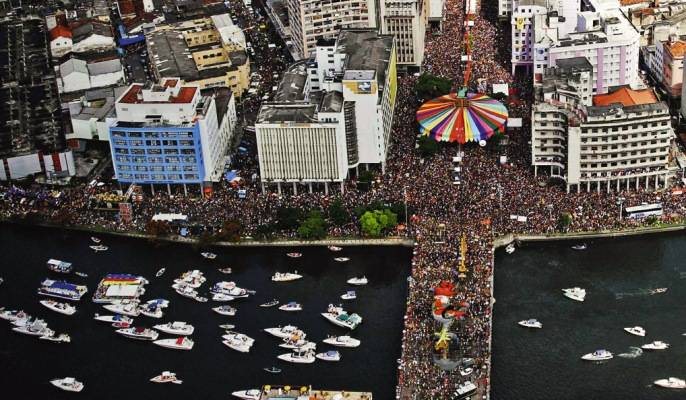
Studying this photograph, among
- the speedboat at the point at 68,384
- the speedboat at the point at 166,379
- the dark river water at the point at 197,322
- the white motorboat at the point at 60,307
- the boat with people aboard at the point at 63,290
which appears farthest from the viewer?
the boat with people aboard at the point at 63,290

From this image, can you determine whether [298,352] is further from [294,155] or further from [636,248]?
[636,248]

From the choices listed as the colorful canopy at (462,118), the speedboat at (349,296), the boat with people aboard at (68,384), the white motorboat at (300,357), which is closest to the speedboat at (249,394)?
the white motorboat at (300,357)

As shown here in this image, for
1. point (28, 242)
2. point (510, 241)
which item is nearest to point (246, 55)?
point (28, 242)

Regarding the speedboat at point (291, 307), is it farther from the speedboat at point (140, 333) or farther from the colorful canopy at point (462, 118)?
the colorful canopy at point (462, 118)

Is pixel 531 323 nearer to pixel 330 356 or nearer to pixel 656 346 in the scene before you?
pixel 656 346

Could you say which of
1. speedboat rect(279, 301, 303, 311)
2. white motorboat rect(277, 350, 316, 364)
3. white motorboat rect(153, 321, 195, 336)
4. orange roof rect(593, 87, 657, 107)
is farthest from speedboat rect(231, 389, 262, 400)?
orange roof rect(593, 87, 657, 107)
